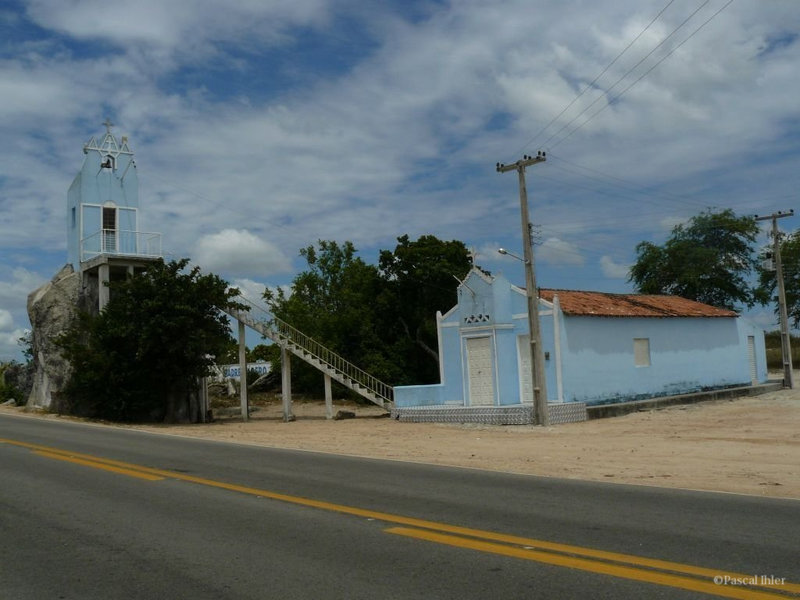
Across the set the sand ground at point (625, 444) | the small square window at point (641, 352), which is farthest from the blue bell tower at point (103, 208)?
the small square window at point (641, 352)

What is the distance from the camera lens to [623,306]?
28.1m

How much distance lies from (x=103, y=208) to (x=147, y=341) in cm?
945

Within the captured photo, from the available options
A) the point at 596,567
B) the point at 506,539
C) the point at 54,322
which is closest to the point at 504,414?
the point at 506,539

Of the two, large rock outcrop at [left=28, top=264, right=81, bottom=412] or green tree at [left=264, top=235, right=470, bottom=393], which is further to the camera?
green tree at [left=264, top=235, right=470, bottom=393]

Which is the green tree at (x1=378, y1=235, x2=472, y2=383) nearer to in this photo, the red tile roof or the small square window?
the red tile roof

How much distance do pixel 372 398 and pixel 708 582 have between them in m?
24.1

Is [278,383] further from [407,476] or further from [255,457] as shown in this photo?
[407,476]

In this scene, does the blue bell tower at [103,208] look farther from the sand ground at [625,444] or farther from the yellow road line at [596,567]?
the yellow road line at [596,567]

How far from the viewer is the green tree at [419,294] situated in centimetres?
3666

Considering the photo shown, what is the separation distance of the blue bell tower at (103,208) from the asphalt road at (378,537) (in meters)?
22.1

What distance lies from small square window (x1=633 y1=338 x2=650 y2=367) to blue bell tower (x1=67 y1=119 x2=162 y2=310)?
20435mm

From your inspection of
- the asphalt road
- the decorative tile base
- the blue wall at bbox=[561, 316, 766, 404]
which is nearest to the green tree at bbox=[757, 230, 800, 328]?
the blue wall at bbox=[561, 316, 766, 404]

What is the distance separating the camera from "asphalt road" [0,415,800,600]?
5855 millimetres

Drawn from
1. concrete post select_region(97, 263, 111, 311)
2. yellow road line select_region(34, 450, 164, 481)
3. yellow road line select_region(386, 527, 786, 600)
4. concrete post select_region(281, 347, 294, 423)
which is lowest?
yellow road line select_region(386, 527, 786, 600)
